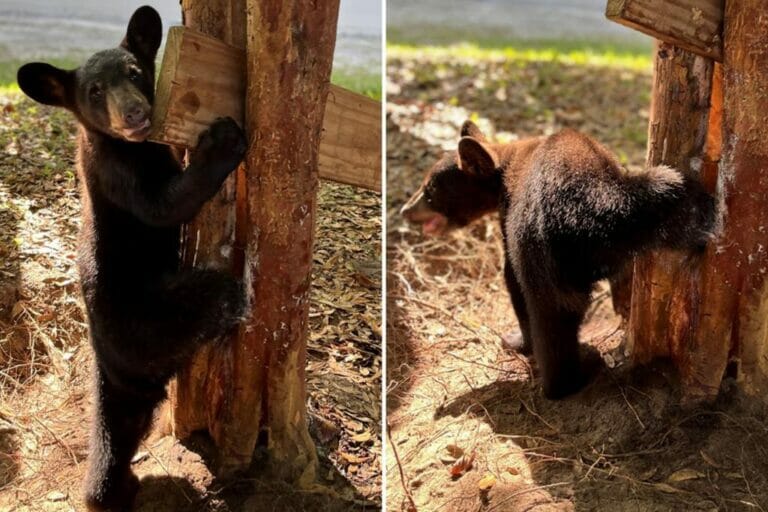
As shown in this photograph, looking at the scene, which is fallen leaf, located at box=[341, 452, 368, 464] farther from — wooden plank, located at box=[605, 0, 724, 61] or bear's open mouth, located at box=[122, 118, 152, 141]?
wooden plank, located at box=[605, 0, 724, 61]

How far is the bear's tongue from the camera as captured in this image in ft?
19.8

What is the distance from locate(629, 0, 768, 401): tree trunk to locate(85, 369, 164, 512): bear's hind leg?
259 cm

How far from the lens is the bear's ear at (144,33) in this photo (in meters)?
3.88

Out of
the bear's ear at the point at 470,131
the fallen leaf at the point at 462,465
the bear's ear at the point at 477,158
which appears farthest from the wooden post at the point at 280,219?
the bear's ear at the point at 470,131

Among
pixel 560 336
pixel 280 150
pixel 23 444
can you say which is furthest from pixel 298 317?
pixel 560 336

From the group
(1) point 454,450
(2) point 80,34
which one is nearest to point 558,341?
(1) point 454,450

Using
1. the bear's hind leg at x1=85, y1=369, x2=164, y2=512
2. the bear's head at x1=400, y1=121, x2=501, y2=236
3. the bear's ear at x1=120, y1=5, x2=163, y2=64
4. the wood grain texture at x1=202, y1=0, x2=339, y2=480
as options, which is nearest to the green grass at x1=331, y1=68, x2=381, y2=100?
the bear's head at x1=400, y1=121, x2=501, y2=236

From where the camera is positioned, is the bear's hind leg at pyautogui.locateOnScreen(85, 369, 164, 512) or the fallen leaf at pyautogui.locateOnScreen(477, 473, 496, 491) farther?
the fallen leaf at pyautogui.locateOnScreen(477, 473, 496, 491)

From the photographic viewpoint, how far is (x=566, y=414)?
455 centimetres

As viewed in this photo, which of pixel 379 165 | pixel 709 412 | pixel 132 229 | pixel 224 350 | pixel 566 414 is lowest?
pixel 566 414

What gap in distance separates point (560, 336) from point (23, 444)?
9.34 ft

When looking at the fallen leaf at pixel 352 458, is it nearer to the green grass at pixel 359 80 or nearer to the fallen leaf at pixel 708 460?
the fallen leaf at pixel 708 460

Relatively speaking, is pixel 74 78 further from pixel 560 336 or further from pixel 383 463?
pixel 560 336

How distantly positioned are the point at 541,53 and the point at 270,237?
393 inches
